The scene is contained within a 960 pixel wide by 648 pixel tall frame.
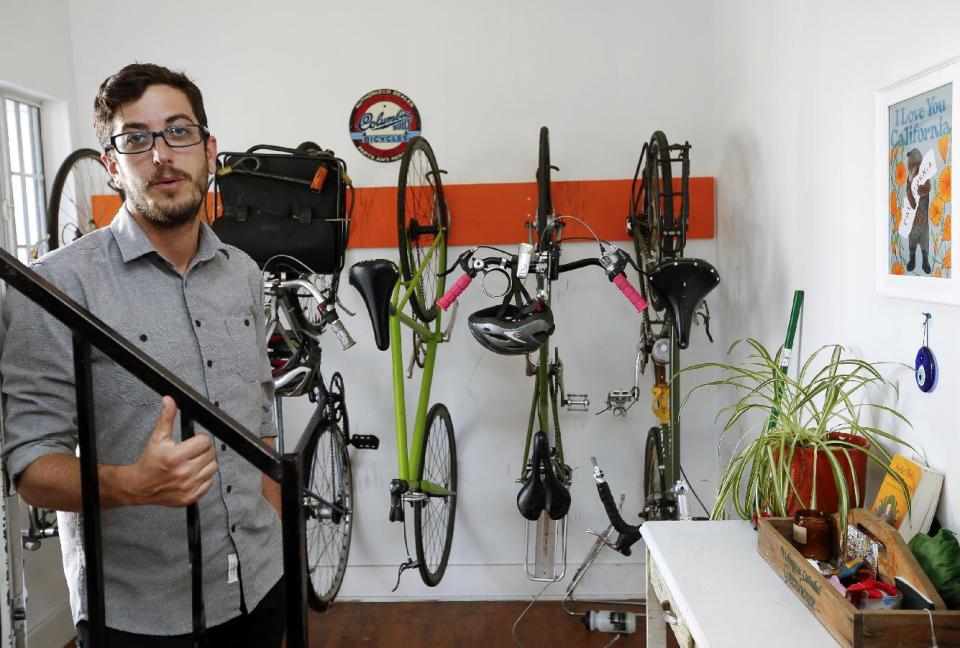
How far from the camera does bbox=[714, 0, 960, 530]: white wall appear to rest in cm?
170

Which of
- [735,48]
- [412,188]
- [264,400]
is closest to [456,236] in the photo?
[412,188]

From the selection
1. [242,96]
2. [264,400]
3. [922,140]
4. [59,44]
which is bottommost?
[264,400]

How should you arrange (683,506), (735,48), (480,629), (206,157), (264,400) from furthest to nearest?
(480,629), (735,48), (683,506), (264,400), (206,157)

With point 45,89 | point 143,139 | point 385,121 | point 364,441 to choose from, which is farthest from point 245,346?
point 45,89

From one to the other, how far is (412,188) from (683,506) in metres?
1.61

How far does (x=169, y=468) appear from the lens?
1.11 meters

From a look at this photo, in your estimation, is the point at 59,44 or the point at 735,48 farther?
the point at 59,44

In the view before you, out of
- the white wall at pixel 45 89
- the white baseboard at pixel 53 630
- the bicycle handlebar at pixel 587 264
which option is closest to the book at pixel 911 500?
the bicycle handlebar at pixel 587 264

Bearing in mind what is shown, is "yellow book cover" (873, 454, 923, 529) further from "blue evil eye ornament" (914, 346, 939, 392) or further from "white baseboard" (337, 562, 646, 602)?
"white baseboard" (337, 562, 646, 602)

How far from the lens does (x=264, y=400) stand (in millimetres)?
1795

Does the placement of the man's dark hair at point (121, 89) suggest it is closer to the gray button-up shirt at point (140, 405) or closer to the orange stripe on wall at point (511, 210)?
the gray button-up shirt at point (140, 405)

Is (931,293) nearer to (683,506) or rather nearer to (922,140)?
(922,140)

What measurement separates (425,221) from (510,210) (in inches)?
13.5

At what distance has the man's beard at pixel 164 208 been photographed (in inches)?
59.4
